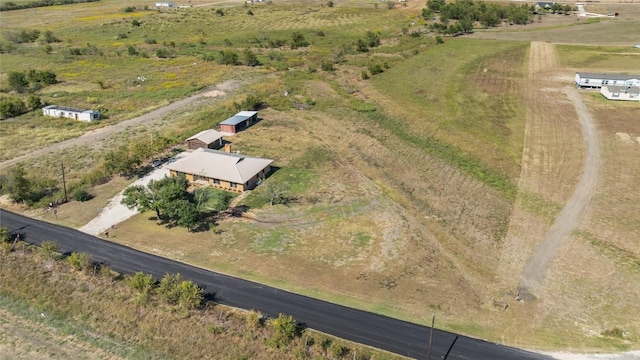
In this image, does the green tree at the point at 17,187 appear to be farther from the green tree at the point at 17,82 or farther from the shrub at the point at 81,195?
the green tree at the point at 17,82

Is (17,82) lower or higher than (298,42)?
lower

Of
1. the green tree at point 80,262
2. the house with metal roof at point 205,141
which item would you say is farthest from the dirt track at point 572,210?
the house with metal roof at point 205,141

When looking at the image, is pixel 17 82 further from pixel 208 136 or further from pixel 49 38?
pixel 49 38

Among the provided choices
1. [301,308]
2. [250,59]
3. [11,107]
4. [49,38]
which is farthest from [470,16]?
[301,308]

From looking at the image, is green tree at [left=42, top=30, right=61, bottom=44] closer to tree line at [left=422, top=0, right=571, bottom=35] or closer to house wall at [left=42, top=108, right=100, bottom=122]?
house wall at [left=42, top=108, right=100, bottom=122]

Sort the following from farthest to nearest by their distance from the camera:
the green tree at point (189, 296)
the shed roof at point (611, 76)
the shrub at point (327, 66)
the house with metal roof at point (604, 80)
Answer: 1. the shrub at point (327, 66)
2. the shed roof at point (611, 76)
3. the house with metal roof at point (604, 80)
4. the green tree at point (189, 296)

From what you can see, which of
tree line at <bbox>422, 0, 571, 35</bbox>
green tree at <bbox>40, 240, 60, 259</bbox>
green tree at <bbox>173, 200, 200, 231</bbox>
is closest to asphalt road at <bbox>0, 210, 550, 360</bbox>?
green tree at <bbox>40, 240, 60, 259</bbox>

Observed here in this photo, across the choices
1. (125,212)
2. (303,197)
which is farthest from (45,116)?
(303,197)
